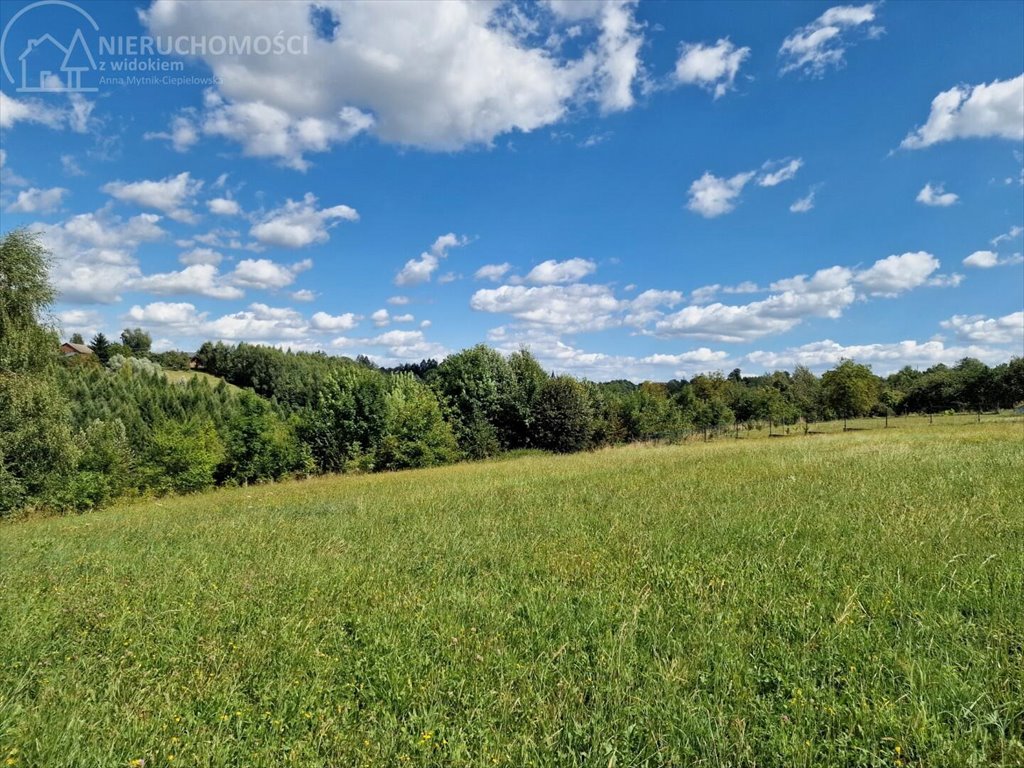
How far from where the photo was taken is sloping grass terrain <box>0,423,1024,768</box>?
8.82 feet

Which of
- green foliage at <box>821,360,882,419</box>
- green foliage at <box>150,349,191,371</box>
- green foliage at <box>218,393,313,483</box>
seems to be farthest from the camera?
green foliage at <box>150,349,191,371</box>

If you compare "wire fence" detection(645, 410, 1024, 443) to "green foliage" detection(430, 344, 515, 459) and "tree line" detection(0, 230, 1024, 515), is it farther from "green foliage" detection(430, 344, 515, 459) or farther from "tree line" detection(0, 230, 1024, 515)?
"green foliage" detection(430, 344, 515, 459)

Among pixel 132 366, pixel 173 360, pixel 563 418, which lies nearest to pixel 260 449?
pixel 563 418

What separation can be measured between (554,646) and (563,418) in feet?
122

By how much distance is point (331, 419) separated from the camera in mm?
38406

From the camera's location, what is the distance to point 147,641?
161 inches

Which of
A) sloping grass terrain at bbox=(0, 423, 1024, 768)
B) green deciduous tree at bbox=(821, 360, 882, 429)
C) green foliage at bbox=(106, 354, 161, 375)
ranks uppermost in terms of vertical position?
green foliage at bbox=(106, 354, 161, 375)

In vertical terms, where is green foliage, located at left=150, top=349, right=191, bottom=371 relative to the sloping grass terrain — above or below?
above

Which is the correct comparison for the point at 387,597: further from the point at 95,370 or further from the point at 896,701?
the point at 95,370

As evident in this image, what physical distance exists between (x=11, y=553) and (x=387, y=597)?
880 centimetres

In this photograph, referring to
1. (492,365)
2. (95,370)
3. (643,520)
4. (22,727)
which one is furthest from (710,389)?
(95,370)

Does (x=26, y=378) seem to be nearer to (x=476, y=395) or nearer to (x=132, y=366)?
(x=476, y=395)

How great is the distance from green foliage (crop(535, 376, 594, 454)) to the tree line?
101mm

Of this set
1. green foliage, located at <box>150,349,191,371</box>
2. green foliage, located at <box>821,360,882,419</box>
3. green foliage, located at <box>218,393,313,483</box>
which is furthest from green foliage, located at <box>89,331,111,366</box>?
green foliage, located at <box>821,360,882,419</box>
